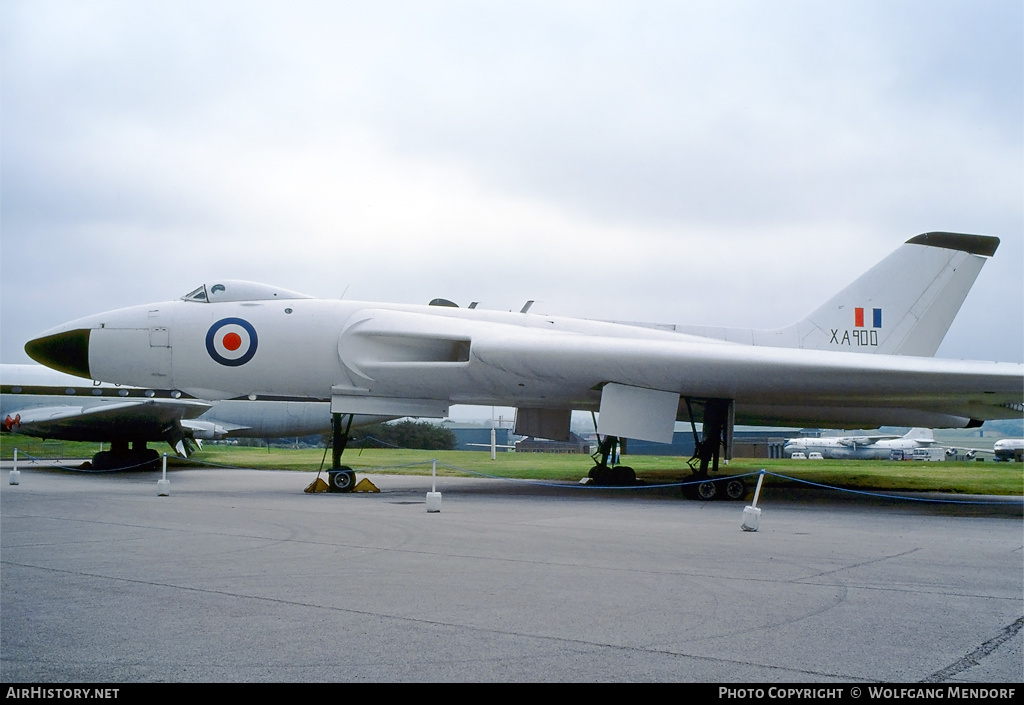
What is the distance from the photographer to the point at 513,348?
12531 millimetres

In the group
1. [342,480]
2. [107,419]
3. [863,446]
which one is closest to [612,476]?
[342,480]

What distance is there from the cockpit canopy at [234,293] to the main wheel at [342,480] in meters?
2.89

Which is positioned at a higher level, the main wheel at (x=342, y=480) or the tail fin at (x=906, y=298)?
the tail fin at (x=906, y=298)

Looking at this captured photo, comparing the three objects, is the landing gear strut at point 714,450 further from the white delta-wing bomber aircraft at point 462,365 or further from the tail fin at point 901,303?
the tail fin at point 901,303

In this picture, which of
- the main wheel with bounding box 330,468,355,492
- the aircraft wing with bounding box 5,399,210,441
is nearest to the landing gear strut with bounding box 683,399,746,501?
the main wheel with bounding box 330,468,355,492

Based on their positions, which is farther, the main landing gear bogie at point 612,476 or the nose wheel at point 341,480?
the main landing gear bogie at point 612,476

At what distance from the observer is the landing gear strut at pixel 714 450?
42.4 ft

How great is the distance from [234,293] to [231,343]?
0.89 meters

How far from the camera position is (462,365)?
12766 mm

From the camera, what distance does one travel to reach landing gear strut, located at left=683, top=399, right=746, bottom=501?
12.9 meters

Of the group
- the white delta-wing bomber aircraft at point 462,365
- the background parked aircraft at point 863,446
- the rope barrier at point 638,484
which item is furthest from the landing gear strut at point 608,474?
the background parked aircraft at point 863,446

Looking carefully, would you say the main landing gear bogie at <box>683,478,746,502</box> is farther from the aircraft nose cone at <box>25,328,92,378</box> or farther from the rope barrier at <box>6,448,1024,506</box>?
the aircraft nose cone at <box>25,328,92,378</box>

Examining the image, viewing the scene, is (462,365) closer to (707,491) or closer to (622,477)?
(707,491)
